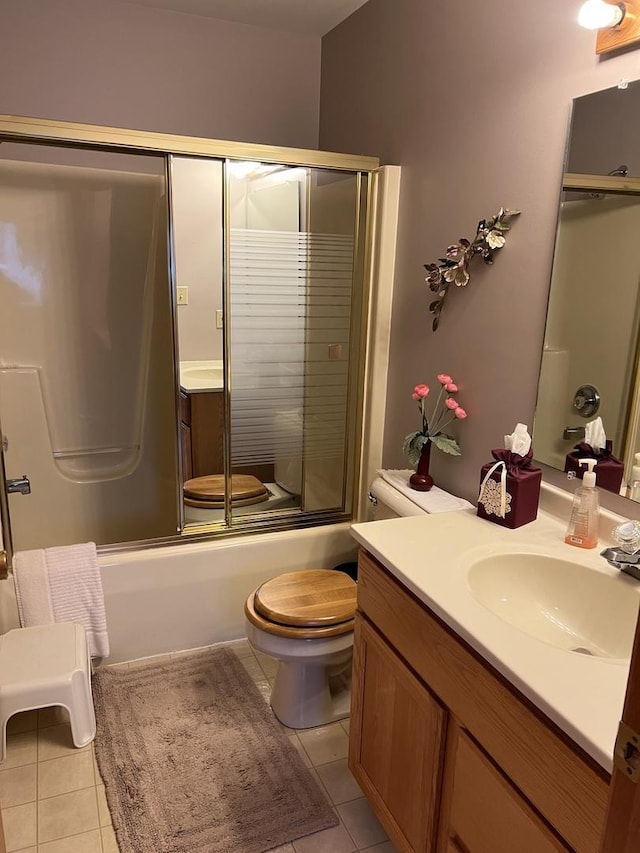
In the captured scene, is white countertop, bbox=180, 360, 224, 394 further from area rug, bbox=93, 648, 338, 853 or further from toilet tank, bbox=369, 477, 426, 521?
area rug, bbox=93, 648, 338, 853

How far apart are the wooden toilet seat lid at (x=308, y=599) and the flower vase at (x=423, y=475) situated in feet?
1.34

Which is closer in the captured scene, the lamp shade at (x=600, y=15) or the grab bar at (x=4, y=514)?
the lamp shade at (x=600, y=15)

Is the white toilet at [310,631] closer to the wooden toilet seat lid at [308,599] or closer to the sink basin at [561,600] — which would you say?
the wooden toilet seat lid at [308,599]

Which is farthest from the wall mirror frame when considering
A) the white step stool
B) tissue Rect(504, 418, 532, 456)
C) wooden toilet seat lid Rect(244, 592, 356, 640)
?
tissue Rect(504, 418, 532, 456)

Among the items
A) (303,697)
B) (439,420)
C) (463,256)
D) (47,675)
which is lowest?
(303,697)

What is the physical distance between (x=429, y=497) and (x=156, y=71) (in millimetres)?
2086

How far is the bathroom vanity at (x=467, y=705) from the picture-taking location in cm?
94

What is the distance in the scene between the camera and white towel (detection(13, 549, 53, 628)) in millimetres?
2072

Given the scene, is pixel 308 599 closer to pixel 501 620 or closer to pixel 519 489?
pixel 519 489

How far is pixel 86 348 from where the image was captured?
114 inches

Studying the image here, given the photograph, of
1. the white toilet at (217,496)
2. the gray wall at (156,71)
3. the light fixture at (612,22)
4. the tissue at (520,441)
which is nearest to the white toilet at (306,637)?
the white toilet at (217,496)

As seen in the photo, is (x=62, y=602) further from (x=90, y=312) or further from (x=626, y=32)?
(x=626, y=32)

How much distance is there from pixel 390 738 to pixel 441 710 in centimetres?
29

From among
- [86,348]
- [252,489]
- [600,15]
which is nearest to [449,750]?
[252,489]
